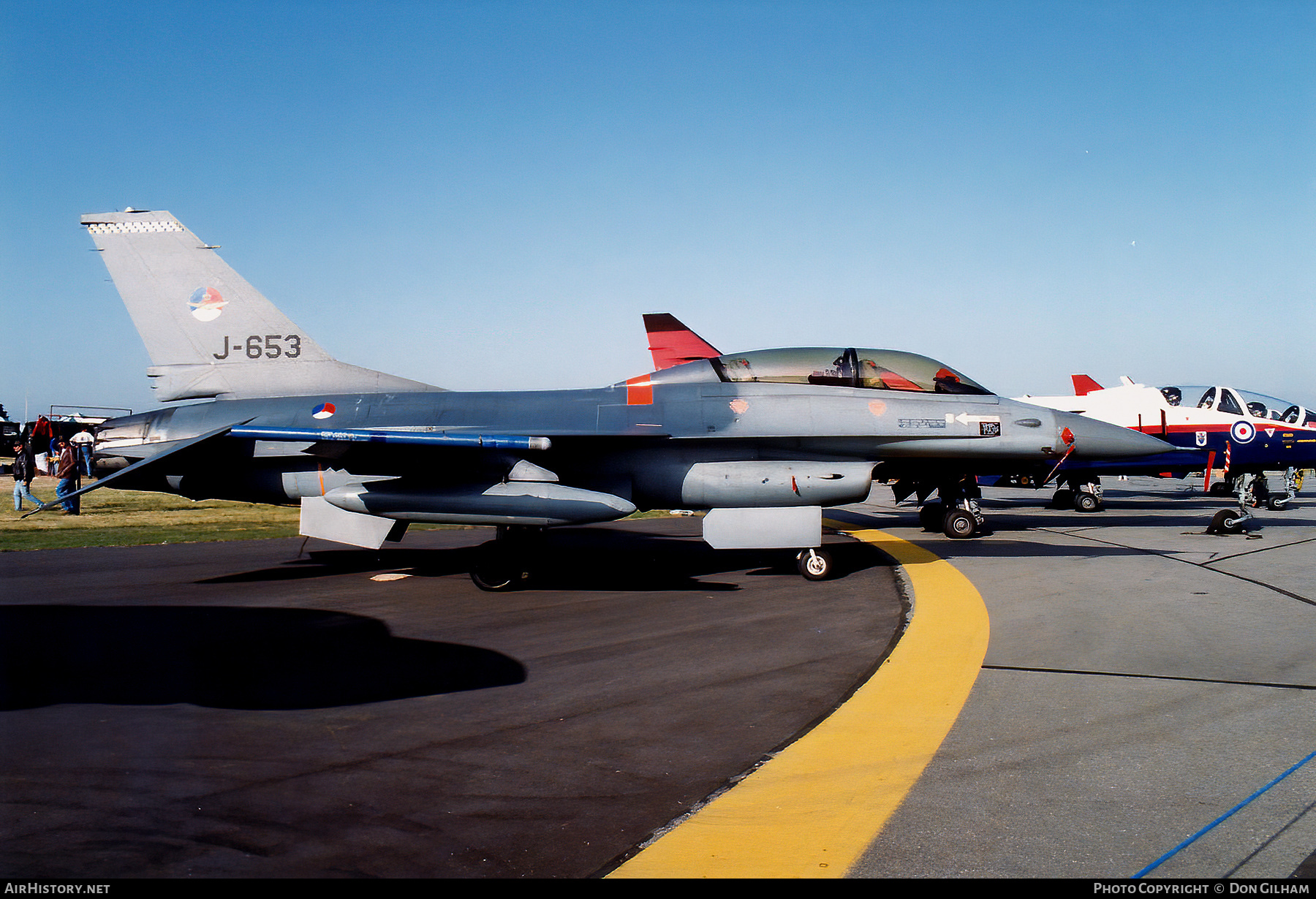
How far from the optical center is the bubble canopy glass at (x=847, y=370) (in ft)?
31.9

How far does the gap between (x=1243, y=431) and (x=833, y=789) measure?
1786 cm

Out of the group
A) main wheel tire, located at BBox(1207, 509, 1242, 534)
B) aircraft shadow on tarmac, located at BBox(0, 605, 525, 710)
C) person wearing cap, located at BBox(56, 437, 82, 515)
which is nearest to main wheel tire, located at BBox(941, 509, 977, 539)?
main wheel tire, located at BBox(1207, 509, 1242, 534)

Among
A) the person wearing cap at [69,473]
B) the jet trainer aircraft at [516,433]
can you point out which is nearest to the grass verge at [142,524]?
the person wearing cap at [69,473]

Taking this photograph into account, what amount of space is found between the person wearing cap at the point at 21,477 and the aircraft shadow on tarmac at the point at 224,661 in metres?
12.9

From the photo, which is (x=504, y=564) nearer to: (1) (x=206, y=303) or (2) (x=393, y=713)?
(2) (x=393, y=713)

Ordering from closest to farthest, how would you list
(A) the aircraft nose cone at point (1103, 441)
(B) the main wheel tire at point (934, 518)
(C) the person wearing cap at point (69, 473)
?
(A) the aircraft nose cone at point (1103, 441), (B) the main wheel tire at point (934, 518), (C) the person wearing cap at point (69, 473)

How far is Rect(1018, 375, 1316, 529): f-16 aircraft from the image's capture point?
56.1 feet

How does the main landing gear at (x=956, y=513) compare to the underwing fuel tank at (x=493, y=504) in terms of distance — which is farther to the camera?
the main landing gear at (x=956, y=513)

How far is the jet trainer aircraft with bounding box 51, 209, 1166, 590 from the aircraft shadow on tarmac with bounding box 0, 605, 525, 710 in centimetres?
185

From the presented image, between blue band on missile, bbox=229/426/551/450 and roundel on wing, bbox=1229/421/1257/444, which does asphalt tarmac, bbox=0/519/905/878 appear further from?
roundel on wing, bbox=1229/421/1257/444

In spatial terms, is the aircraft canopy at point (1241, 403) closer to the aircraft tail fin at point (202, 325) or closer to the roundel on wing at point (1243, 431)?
the roundel on wing at point (1243, 431)

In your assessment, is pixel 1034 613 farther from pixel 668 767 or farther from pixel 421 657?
pixel 421 657

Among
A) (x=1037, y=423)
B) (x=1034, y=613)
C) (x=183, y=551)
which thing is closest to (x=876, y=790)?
(x=1034, y=613)

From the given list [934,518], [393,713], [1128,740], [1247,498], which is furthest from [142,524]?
[1247,498]
